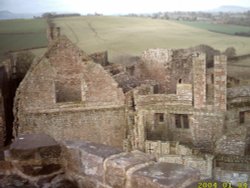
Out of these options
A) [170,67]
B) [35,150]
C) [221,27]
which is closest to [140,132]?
[170,67]

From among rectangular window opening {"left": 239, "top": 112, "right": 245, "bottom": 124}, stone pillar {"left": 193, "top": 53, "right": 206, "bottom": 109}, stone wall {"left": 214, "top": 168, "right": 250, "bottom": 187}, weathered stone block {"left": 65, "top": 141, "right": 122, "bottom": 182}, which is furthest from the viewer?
rectangular window opening {"left": 239, "top": 112, "right": 245, "bottom": 124}

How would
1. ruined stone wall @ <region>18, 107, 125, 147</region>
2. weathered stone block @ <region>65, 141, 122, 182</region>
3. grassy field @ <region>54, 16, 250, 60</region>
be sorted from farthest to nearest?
grassy field @ <region>54, 16, 250, 60</region>
ruined stone wall @ <region>18, 107, 125, 147</region>
weathered stone block @ <region>65, 141, 122, 182</region>

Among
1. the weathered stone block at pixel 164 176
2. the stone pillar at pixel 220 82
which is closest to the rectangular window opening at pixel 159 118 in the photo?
the stone pillar at pixel 220 82

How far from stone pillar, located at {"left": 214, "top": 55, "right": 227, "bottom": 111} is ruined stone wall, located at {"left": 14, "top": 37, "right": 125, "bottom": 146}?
440 cm

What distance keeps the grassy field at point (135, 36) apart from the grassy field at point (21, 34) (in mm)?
1473

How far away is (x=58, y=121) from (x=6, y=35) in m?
8.03

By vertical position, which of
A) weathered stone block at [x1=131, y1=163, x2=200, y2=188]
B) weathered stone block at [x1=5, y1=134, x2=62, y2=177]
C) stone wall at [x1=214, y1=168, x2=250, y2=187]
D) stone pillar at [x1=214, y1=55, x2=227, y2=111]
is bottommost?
stone wall at [x1=214, y1=168, x2=250, y2=187]

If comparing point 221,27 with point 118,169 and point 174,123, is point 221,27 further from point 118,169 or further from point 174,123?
point 118,169

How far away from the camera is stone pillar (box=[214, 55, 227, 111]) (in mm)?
18094

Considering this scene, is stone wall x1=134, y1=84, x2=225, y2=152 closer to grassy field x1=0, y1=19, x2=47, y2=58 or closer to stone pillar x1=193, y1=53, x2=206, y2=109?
stone pillar x1=193, y1=53, x2=206, y2=109

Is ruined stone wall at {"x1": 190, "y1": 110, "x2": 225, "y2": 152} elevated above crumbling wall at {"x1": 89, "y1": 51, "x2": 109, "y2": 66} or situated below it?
below

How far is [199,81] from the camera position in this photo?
1862cm

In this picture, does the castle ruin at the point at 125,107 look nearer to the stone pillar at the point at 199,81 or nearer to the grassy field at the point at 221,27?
the stone pillar at the point at 199,81

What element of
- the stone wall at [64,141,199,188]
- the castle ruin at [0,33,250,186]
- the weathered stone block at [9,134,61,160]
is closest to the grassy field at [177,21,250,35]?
the castle ruin at [0,33,250,186]
